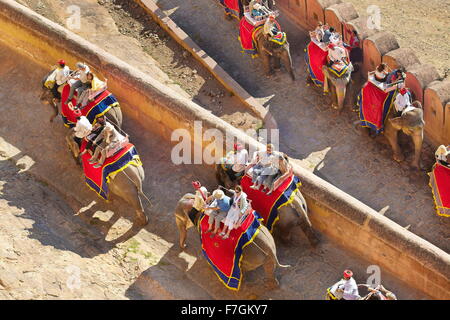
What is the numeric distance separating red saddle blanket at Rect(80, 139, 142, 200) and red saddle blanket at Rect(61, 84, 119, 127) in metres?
1.16

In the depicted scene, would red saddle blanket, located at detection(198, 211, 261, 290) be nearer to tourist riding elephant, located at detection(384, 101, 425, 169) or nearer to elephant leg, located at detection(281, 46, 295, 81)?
tourist riding elephant, located at detection(384, 101, 425, 169)

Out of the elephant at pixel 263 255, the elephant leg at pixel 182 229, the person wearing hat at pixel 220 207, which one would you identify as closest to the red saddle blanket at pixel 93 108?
the elephant leg at pixel 182 229

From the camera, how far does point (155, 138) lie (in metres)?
19.4

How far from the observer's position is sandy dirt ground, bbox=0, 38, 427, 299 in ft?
54.0

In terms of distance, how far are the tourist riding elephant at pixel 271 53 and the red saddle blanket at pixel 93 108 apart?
13.0 ft

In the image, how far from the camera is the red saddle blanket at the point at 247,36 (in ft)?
71.5

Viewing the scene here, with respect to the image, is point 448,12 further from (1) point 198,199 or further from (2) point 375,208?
(1) point 198,199

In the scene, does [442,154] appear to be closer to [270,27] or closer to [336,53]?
[336,53]

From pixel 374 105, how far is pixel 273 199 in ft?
12.5

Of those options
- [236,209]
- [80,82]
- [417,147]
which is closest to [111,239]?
[236,209]

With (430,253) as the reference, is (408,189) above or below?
below

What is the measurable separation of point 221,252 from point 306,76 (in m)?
6.72
